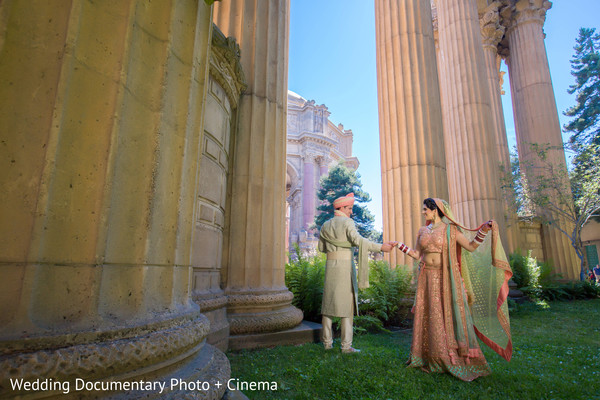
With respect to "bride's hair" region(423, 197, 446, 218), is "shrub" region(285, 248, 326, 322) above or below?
below

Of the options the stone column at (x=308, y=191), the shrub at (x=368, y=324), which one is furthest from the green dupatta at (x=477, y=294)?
the stone column at (x=308, y=191)

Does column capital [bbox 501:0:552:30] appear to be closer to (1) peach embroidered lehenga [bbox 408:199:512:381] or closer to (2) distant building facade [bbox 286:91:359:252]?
(1) peach embroidered lehenga [bbox 408:199:512:381]

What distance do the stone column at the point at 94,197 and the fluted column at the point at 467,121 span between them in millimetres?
12488

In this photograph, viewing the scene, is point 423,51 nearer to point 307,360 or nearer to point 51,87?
point 307,360

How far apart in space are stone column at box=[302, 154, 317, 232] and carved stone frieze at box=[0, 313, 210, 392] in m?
34.2

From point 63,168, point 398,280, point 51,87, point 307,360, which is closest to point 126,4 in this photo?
point 51,87

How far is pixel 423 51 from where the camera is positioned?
31.3 feet

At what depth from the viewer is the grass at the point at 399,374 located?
11.6 ft

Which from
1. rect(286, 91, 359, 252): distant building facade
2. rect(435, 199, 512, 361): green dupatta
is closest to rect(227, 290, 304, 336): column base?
rect(435, 199, 512, 361): green dupatta

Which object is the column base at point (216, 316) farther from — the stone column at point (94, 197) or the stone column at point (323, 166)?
the stone column at point (323, 166)

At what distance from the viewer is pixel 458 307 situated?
436 centimetres

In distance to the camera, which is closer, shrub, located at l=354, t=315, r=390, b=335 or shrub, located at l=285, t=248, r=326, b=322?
shrub, located at l=354, t=315, r=390, b=335

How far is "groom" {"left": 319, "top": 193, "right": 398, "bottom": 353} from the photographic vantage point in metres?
5.11

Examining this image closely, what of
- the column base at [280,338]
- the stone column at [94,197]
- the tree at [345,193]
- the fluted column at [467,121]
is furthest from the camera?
the tree at [345,193]
